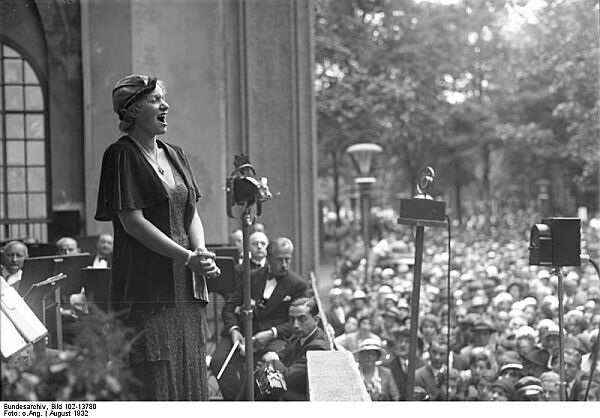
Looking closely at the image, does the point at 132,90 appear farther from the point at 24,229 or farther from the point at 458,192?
the point at 458,192

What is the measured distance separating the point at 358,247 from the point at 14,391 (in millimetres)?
21790

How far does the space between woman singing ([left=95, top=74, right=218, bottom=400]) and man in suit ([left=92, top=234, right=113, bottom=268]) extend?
0.45 meters

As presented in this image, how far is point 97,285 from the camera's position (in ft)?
18.9

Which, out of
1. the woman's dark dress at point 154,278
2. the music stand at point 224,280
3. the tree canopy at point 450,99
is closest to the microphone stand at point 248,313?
the music stand at point 224,280

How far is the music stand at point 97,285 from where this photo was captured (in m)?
5.54

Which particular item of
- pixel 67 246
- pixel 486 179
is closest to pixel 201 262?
pixel 67 246

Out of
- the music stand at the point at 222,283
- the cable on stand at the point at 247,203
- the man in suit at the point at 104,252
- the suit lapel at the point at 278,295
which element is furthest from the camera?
the suit lapel at the point at 278,295

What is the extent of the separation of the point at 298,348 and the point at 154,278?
1.99 m

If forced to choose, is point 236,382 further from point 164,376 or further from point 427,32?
point 427,32

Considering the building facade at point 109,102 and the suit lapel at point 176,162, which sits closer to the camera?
the suit lapel at point 176,162

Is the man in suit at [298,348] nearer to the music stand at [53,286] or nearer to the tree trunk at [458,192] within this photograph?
the music stand at [53,286]

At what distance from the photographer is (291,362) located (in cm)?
707

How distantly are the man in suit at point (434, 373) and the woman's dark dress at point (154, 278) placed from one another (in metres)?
4.34

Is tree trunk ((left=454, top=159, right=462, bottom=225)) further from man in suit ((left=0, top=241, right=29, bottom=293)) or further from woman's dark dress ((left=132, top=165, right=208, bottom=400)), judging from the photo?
woman's dark dress ((left=132, top=165, right=208, bottom=400))
